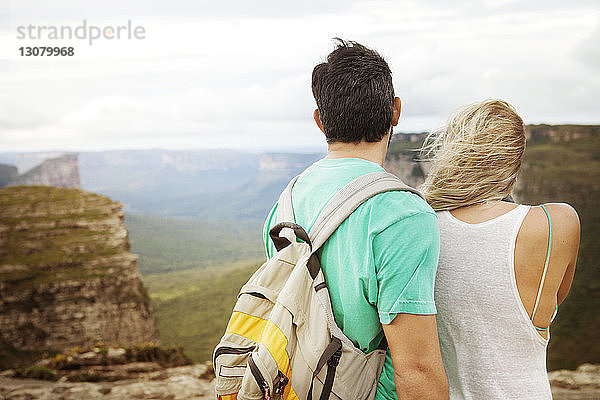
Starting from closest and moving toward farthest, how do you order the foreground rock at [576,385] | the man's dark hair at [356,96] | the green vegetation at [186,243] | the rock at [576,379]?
the man's dark hair at [356,96] → the foreground rock at [576,385] → the rock at [576,379] → the green vegetation at [186,243]

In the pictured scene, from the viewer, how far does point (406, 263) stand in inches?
50.0

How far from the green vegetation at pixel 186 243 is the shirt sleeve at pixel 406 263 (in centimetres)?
2504

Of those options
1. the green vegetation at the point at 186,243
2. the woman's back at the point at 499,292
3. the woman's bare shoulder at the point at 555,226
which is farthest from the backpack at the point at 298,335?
the green vegetation at the point at 186,243

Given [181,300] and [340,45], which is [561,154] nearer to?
[181,300]

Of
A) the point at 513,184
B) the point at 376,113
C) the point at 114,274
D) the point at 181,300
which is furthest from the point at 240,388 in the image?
the point at 181,300

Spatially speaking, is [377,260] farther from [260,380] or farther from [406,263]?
[260,380]

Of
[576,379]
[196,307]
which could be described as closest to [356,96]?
[576,379]

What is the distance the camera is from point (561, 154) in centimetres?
1516

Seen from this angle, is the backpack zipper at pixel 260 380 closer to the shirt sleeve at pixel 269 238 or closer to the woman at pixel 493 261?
the shirt sleeve at pixel 269 238

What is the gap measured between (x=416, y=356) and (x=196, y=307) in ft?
59.5

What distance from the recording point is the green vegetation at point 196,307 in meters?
15.6

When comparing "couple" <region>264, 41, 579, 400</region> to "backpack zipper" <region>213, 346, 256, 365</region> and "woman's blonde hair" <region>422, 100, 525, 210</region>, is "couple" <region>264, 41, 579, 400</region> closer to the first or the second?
"woman's blonde hair" <region>422, 100, 525, 210</region>

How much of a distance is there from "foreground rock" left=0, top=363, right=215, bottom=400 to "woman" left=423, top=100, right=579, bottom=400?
14.3 feet

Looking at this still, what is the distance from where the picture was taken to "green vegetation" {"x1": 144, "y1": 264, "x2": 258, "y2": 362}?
15594mm
